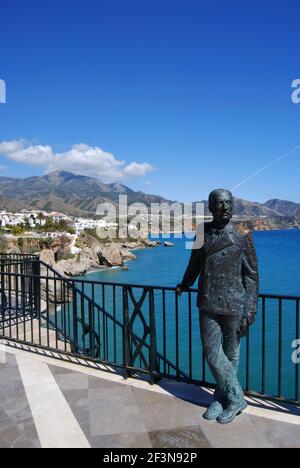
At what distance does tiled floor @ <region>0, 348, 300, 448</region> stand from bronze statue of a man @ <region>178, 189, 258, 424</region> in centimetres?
23

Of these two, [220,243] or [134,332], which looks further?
[134,332]

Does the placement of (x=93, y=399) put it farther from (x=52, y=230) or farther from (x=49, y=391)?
(x=52, y=230)

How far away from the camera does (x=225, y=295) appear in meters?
3.21

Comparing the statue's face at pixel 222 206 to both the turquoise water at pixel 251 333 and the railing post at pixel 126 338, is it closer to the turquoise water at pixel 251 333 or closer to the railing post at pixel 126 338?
the turquoise water at pixel 251 333

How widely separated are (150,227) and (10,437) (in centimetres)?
A: 10324

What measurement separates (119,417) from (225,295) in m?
1.47

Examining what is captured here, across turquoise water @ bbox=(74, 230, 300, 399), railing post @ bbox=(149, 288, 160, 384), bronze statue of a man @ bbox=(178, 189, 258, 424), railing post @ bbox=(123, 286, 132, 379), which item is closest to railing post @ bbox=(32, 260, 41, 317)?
turquoise water @ bbox=(74, 230, 300, 399)

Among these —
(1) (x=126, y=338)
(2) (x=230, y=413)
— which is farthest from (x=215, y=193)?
(1) (x=126, y=338)

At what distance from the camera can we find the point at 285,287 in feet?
108

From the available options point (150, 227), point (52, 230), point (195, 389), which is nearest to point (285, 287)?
point (195, 389)

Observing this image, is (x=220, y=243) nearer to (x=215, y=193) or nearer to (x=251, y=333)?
(x=215, y=193)

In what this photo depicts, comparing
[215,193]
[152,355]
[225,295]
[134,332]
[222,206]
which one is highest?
[215,193]

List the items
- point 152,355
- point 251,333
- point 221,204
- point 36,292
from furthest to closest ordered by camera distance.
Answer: point 251,333 < point 36,292 < point 152,355 < point 221,204

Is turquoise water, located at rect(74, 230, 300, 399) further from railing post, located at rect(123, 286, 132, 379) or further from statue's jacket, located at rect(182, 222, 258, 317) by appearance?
statue's jacket, located at rect(182, 222, 258, 317)
